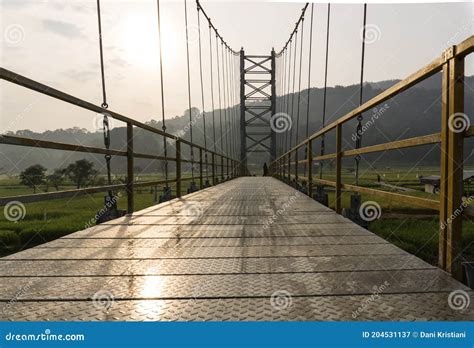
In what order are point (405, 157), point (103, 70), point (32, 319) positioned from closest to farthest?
point (32, 319), point (103, 70), point (405, 157)

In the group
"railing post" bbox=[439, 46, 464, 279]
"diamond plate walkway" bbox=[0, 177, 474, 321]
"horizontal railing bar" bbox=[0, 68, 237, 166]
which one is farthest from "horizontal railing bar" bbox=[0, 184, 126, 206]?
"railing post" bbox=[439, 46, 464, 279]

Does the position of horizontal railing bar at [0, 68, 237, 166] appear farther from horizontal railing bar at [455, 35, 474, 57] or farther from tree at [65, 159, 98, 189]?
tree at [65, 159, 98, 189]

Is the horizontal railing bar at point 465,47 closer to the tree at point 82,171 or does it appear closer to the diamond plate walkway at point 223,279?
the diamond plate walkway at point 223,279

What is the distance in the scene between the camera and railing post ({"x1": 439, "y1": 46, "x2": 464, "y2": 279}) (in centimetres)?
150

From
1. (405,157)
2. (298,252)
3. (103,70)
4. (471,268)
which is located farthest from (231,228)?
(405,157)

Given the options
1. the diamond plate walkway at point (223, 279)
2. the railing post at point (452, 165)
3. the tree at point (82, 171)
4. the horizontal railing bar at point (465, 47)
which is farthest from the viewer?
the tree at point (82, 171)

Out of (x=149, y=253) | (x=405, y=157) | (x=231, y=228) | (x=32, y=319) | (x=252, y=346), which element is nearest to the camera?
(x=252, y=346)

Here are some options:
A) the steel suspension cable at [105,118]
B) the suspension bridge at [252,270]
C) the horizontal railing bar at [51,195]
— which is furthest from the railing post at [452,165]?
the steel suspension cable at [105,118]

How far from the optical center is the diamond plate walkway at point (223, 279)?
1201 mm

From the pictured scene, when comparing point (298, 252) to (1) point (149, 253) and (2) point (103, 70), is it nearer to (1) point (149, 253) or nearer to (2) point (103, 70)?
(1) point (149, 253)

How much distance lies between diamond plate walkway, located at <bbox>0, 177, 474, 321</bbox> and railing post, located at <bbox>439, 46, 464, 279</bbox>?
4.2 inches

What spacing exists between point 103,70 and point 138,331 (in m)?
4.33

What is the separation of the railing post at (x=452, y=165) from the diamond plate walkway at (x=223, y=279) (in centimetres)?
11

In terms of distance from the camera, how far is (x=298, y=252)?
1.99 m
